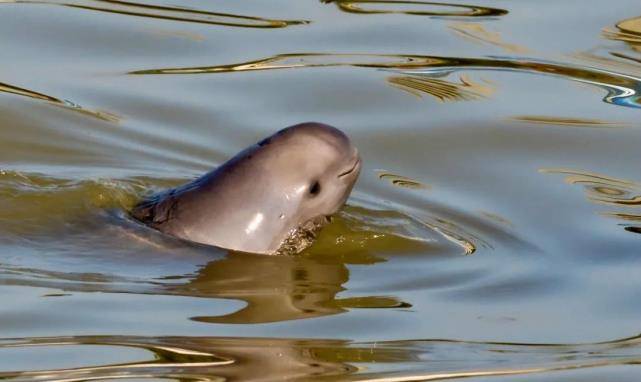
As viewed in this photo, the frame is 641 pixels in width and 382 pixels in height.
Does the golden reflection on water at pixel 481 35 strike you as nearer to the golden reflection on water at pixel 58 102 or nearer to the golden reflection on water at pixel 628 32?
the golden reflection on water at pixel 628 32

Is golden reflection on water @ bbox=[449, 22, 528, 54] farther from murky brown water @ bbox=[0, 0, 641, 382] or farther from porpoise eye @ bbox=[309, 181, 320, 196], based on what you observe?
porpoise eye @ bbox=[309, 181, 320, 196]

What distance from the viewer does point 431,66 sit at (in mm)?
11516

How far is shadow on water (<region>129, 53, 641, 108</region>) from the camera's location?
11250mm

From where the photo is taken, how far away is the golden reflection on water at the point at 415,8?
1255cm

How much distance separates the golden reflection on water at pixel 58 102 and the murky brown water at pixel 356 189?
0.03m

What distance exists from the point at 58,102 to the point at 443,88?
251 cm

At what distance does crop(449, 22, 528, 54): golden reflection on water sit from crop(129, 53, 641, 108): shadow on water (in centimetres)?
21

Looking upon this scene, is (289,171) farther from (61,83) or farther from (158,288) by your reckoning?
(61,83)

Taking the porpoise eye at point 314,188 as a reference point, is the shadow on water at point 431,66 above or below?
above

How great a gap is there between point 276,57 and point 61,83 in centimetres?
157

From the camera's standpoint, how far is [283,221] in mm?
7750

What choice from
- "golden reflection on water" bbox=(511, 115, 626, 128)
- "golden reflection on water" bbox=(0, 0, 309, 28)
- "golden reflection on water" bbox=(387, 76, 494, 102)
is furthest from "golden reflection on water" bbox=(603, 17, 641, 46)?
"golden reflection on water" bbox=(0, 0, 309, 28)

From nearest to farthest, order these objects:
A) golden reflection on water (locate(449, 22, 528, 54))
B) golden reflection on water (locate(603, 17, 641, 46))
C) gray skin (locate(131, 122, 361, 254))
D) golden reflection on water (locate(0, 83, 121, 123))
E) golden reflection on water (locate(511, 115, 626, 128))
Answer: gray skin (locate(131, 122, 361, 254)) < golden reflection on water (locate(0, 83, 121, 123)) < golden reflection on water (locate(511, 115, 626, 128)) < golden reflection on water (locate(449, 22, 528, 54)) < golden reflection on water (locate(603, 17, 641, 46))

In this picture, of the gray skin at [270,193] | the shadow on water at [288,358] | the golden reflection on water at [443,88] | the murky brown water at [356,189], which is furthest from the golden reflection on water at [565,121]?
the shadow on water at [288,358]
